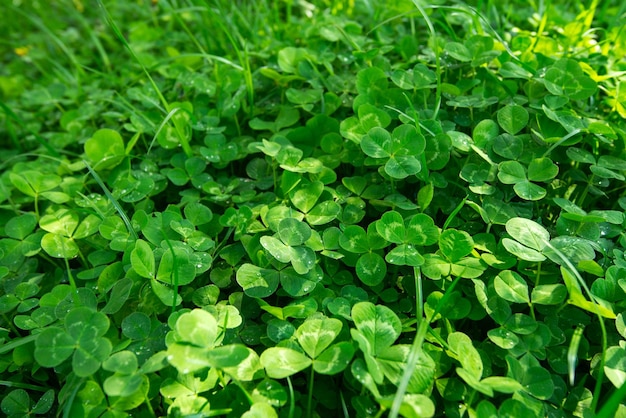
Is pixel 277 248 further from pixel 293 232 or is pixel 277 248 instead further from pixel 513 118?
pixel 513 118

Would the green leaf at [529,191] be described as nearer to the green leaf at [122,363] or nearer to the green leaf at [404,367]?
the green leaf at [404,367]

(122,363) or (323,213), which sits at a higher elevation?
(122,363)

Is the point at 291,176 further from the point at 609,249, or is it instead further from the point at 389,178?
the point at 609,249

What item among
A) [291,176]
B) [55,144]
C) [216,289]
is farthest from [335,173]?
[55,144]

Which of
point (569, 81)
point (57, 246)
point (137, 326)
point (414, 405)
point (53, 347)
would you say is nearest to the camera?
point (414, 405)

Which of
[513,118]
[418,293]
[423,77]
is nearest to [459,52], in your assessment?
[423,77]

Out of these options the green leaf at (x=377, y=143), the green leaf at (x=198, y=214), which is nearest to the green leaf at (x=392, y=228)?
the green leaf at (x=377, y=143)

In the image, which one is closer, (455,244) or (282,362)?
(282,362)

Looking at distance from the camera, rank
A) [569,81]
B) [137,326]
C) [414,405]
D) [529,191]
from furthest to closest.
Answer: [569,81] → [529,191] → [137,326] → [414,405]
